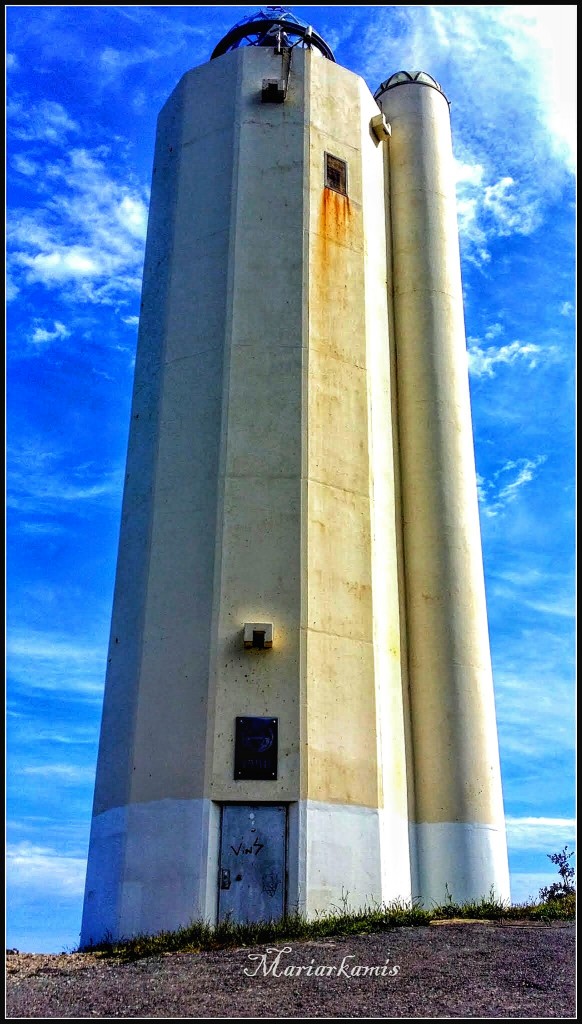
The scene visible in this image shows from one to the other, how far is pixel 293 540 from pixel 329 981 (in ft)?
26.7

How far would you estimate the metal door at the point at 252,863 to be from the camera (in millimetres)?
14625

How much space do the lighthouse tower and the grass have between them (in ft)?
2.04

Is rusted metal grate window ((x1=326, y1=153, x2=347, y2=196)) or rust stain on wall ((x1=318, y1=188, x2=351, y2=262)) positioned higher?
rusted metal grate window ((x1=326, y1=153, x2=347, y2=196))

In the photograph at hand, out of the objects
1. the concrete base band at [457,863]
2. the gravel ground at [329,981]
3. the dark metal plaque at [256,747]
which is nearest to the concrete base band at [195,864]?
the dark metal plaque at [256,747]

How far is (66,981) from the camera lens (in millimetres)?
10703

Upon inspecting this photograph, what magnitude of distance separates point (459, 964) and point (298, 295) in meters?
12.8

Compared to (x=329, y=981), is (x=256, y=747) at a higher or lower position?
higher

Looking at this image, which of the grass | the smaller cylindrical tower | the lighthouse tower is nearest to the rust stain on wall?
the lighthouse tower

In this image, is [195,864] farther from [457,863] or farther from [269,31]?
[269,31]

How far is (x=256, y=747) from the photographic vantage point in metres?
15.4

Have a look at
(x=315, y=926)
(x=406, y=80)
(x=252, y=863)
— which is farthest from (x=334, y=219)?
(x=315, y=926)

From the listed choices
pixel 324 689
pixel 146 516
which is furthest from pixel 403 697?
pixel 146 516

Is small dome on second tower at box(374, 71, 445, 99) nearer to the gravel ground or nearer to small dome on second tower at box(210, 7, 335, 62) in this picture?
small dome on second tower at box(210, 7, 335, 62)

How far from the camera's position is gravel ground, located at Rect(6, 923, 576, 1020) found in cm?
923
